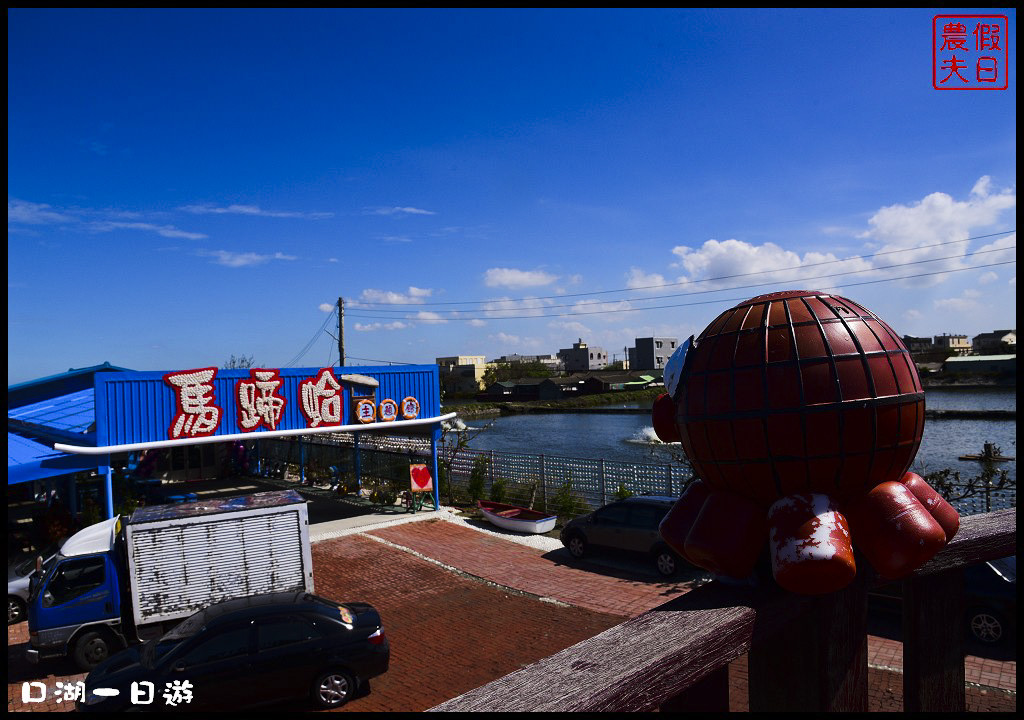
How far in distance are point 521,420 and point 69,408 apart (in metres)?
52.6

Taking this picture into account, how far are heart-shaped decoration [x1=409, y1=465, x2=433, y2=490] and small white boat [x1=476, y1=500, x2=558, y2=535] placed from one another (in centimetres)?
201

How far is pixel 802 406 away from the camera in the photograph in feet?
7.60

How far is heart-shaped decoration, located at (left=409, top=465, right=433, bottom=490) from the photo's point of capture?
64.3 ft

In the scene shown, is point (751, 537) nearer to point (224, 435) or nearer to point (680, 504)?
point (680, 504)

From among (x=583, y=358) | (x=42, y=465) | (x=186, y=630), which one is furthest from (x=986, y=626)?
(x=583, y=358)

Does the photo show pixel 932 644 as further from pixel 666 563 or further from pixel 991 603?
pixel 666 563

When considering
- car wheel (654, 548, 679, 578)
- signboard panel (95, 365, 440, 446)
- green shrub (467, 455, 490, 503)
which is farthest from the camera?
green shrub (467, 455, 490, 503)

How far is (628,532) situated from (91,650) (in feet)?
31.1

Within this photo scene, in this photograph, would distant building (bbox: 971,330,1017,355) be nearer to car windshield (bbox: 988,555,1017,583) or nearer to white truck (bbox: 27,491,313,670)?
car windshield (bbox: 988,555,1017,583)

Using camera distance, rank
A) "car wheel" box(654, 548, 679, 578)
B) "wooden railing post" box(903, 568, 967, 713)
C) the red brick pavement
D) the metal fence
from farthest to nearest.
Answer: the metal fence < "car wheel" box(654, 548, 679, 578) < the red brick pavement < "wooden railing post" box(903, 568, 967, 713)

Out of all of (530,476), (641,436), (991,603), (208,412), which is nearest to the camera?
(991,603)

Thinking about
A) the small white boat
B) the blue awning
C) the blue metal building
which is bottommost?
the small white boat

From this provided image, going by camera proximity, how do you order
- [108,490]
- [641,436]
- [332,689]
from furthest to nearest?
[641,436] → [108,490] → [332,689]

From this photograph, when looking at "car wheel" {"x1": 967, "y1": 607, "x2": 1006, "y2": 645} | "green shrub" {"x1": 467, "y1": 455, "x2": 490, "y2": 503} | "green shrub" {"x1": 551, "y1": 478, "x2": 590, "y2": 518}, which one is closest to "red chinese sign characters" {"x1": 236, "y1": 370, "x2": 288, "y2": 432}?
"green shrub" {"x1": 467, "y1": 455, "x2": 490, "y2": 503}
